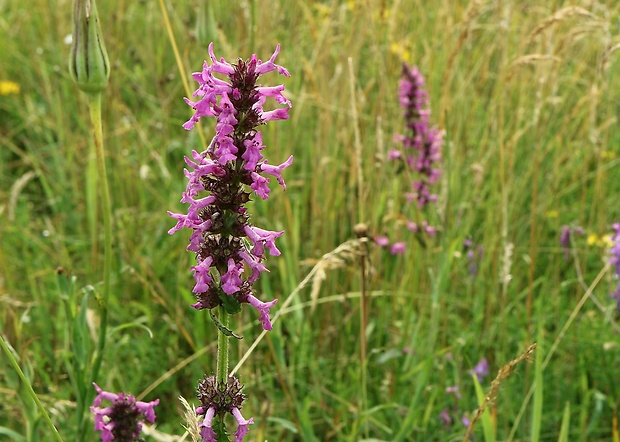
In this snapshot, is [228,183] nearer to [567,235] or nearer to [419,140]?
[419,140]

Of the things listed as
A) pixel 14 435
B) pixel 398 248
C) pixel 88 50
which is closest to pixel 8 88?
pixel 398 248

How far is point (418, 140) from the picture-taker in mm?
2883

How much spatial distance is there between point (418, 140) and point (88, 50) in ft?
4.92

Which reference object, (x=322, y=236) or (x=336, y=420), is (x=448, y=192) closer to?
(x=322, y=236)

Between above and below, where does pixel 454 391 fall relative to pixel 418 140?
below

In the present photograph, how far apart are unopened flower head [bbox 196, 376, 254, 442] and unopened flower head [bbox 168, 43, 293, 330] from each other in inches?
5.7

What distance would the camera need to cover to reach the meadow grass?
2.27 m

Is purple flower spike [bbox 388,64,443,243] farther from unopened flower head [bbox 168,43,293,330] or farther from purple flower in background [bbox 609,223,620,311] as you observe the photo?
unopened flower head [bbox 168,43,293,330]

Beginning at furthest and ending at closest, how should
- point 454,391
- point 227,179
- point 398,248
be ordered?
1. point 398,248
2. point 454,391
3. point 227,179

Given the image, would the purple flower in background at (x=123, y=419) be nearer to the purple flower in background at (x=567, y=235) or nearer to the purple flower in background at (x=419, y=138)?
the purple flower in background at (x=419, y=138)

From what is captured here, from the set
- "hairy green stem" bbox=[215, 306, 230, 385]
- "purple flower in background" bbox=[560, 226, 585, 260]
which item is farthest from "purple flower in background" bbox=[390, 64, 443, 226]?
"hairy green stem" bbox=[215, 306, 230, 385]

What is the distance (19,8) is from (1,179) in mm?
1886

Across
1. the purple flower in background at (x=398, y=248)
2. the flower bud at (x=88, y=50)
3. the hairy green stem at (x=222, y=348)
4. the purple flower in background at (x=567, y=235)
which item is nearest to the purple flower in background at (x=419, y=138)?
the purple flower in background at (x=398, y=248)

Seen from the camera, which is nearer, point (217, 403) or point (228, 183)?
point (228, 183)
